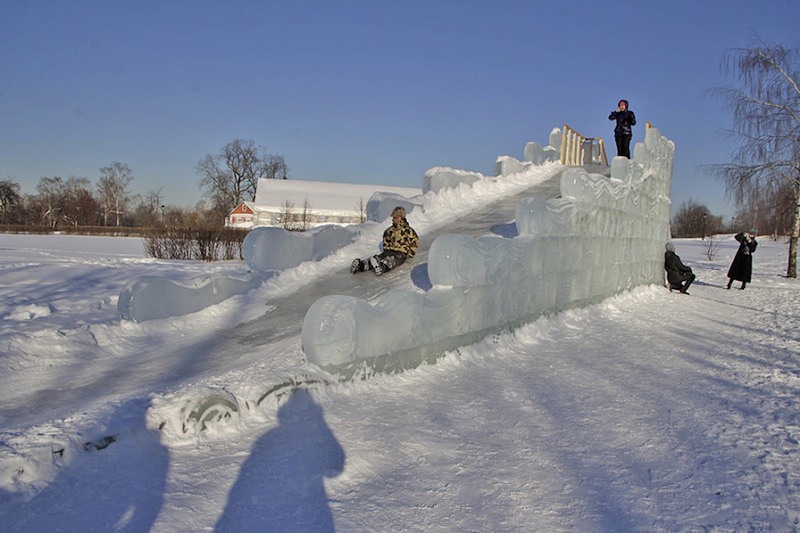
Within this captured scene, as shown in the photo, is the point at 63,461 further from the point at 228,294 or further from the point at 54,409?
the point at 228,294

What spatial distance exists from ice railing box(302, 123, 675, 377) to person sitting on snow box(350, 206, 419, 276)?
1594 mm

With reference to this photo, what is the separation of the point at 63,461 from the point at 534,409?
129 inches

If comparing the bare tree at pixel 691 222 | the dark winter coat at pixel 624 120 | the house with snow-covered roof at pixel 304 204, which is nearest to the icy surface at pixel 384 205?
the dark winter coat at pixel 624 120

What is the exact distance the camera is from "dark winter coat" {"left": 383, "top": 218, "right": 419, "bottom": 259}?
27.2ft

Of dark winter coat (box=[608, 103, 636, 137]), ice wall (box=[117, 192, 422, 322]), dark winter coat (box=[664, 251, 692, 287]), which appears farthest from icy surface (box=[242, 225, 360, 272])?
dark winter coat (box=[664, 251, 692, 287])

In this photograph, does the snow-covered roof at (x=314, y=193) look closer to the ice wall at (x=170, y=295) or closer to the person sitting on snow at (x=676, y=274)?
the person sitting on snow at (x=676, y=274)

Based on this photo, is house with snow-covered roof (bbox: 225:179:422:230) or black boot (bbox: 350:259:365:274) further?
house with snow-covered roof (bbox: 225:179:422:230)

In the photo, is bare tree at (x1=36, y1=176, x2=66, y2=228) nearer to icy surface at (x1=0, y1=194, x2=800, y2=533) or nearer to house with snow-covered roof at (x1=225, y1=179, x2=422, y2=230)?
house with snow-covered roof at (x1=225, y1=179, x2=422, y2=230)

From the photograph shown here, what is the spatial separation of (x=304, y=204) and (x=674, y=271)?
129 ft

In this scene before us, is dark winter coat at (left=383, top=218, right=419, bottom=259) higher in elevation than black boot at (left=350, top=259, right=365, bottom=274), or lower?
higher

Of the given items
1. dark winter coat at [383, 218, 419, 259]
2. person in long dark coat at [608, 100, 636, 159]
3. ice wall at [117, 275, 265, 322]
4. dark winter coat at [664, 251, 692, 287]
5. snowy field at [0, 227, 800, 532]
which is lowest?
snowy field at [0, 227, 800, 532]

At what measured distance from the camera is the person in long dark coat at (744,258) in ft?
45.8

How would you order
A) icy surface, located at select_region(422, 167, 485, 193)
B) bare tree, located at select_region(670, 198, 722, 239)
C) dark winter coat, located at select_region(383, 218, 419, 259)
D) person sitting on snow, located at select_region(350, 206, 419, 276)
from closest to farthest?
person sitting on snow, located at select_region(350, 206, 419, 276) < dark winter coat, located at select_region(383, 218, 419, 259) < icy surface, located at select_region(422, 167, 485, 193) < bare tree, located at select_region(670, 198, 722, 239)

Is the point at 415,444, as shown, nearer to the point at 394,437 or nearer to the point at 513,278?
the point at 394,437
